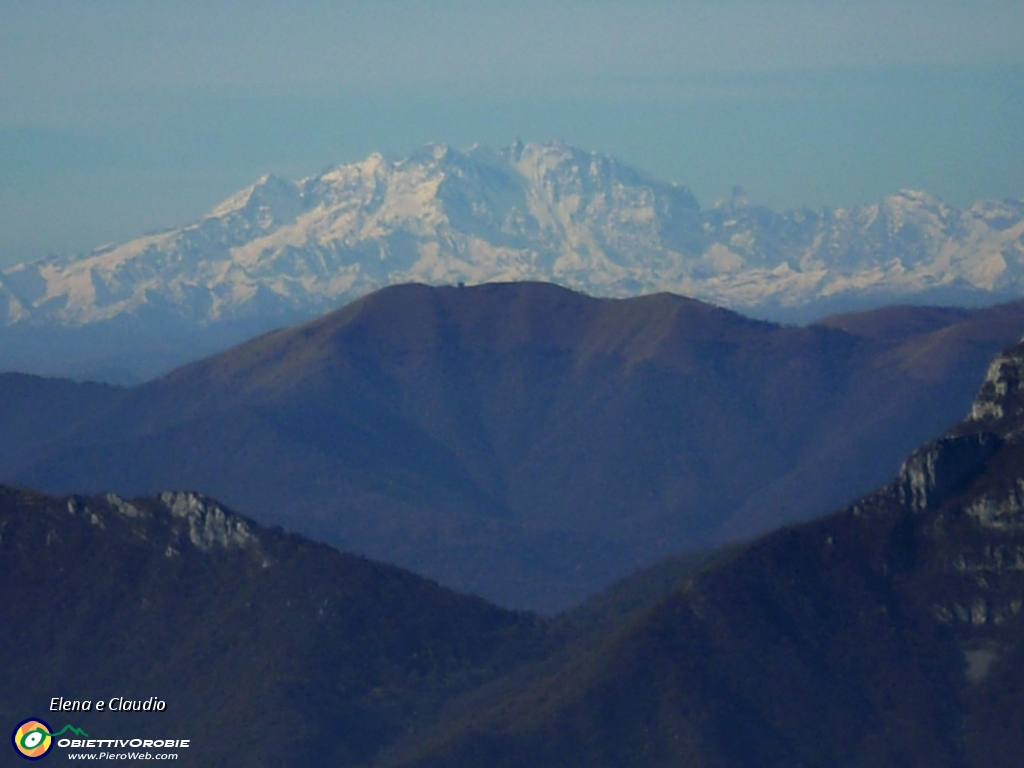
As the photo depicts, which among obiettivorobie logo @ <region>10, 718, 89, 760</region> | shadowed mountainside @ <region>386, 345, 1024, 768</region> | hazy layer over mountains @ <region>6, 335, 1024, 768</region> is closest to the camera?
shadowed mountainside @ <region>386, 345, 1024, 768</region>

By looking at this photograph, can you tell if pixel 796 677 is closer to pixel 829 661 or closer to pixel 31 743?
pixel 829 661

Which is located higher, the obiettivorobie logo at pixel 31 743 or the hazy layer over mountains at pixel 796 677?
the hazy layer over mountains at pixel 796 677

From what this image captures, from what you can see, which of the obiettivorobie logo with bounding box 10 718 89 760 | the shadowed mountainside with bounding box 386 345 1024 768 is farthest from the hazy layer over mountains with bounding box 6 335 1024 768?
the obiettivorobie logo with bounding box 10 718 89 760

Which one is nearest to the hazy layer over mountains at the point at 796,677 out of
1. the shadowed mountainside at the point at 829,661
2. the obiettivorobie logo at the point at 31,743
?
the shadowed mountainside at the point at 829,661

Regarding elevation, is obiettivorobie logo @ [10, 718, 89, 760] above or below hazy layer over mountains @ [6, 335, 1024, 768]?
below

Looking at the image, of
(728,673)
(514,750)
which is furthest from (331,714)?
(728,673)

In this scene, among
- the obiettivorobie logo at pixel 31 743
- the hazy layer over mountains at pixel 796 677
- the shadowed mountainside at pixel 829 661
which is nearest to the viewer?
the shadowed mountainside at pixel 829 661

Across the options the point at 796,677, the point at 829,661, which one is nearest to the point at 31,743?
Result: the point at 796,677

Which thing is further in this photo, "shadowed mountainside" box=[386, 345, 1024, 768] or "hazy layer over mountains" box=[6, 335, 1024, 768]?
"hazy layer over mountains" box=[6, 335, 1024, 768]

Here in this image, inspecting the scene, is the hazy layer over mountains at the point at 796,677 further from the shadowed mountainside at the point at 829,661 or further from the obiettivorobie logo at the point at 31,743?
the obiettivorobie logo at the point at 31,743

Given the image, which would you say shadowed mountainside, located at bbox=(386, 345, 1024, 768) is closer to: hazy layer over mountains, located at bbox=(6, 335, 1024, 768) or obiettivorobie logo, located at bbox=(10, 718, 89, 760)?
hazy layer over mountains, located at bbox=(6, 335, 1024, 768)

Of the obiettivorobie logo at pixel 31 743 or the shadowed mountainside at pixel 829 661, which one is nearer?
the shadowed mountainside at pixel 829 661
